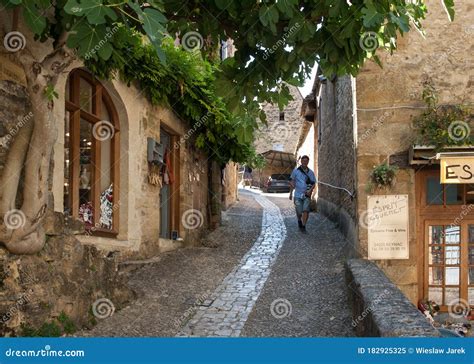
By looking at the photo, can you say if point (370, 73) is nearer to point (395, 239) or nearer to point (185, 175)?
point (395, 239)

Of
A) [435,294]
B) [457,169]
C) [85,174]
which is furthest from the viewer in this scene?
[435,294]

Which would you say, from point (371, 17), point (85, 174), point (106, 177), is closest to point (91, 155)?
point (85, 174)

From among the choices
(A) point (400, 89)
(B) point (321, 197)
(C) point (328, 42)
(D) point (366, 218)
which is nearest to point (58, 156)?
(C) point (328, 42)

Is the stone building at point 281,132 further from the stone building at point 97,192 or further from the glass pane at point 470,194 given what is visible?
the glass pane at point 470,194

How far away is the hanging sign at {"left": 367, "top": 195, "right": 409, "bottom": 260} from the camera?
7340mm

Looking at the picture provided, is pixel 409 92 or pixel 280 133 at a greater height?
pixel 280 133

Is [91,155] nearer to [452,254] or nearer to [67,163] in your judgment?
[67,163]

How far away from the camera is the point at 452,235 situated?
25.0 ft

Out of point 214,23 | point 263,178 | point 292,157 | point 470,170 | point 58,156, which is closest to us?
point 214,23

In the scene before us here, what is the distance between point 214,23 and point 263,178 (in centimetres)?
3464

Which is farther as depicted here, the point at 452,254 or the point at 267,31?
the point at 452,254

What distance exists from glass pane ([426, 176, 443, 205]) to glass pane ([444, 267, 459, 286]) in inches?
40.5

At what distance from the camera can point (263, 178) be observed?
39031 mm

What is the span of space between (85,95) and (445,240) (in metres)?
5.81
